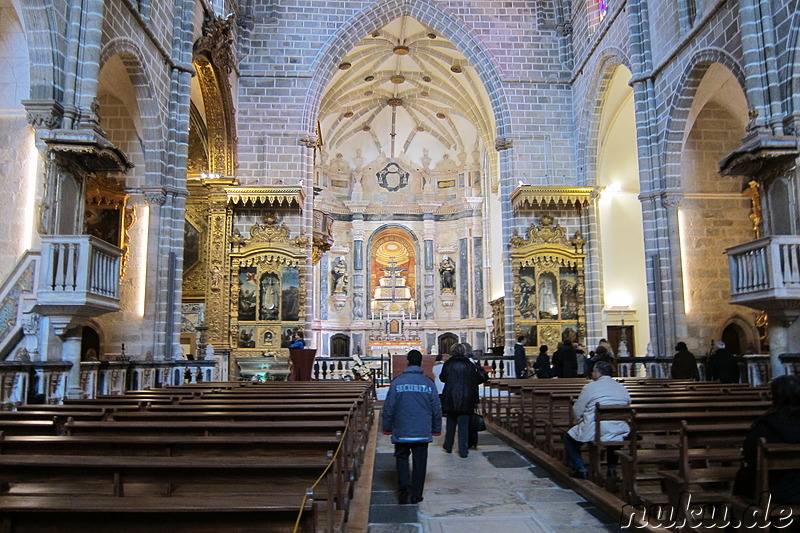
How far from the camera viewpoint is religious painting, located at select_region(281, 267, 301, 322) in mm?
18484

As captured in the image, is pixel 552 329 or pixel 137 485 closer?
pixel 137 485


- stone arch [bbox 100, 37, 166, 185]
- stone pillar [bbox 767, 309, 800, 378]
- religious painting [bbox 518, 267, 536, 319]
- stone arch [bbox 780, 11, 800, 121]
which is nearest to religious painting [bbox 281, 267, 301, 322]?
stone arch [bbox 100, 37, 166, 185]

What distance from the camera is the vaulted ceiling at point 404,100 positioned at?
80.5 feet

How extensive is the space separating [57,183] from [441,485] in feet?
21.4

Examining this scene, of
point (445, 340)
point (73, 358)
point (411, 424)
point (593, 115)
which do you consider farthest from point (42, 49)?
point (445, 340)

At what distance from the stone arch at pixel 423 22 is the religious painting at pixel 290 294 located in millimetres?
4597

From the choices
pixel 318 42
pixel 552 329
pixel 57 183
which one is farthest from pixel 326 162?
pixel 57 183

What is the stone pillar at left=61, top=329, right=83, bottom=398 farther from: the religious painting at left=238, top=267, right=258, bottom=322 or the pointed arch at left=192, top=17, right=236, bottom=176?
the religious painting at left=238, top=267, right=258, bottom=322

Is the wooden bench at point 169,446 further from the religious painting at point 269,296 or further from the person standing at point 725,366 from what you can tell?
the religious painting at point 269,296

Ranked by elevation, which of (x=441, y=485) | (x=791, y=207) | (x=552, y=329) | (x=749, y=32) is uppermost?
(x=749, y=32)

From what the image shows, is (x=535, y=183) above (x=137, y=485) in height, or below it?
above

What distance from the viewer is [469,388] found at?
7.47 m

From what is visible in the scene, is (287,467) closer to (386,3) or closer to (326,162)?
(386,3)

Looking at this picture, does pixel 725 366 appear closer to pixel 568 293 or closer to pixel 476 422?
pixel 476 422
